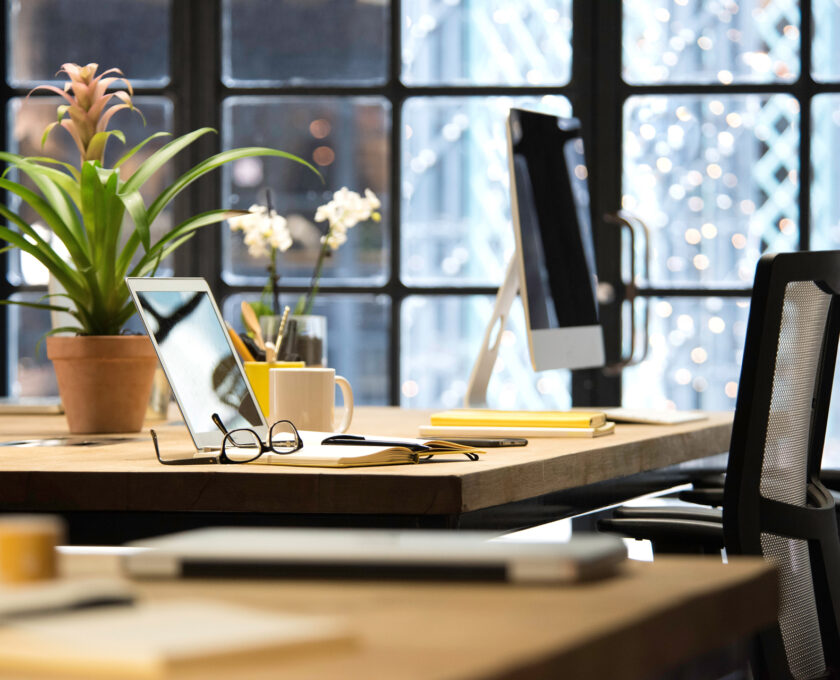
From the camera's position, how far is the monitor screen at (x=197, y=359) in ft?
4.93

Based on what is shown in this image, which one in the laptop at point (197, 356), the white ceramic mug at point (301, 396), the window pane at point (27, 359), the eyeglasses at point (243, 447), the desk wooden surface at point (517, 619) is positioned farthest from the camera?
the window pane at point (27, 359)

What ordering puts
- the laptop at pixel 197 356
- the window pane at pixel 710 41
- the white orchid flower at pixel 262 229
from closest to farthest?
the laptop at pixel 197 356 → the white orchid flower at pixel 262 229 → the window pane at pixel 710 41

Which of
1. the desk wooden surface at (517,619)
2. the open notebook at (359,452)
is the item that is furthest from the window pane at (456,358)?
the desk wooden surface at (517,619)

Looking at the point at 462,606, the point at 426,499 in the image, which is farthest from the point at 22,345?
the point at 462,606

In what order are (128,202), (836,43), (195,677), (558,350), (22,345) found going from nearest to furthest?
(195,677)
(128,202)
(558,350)
(836,43)
(22,345)

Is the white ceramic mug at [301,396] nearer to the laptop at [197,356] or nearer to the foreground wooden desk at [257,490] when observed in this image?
the laptop at [197,356]

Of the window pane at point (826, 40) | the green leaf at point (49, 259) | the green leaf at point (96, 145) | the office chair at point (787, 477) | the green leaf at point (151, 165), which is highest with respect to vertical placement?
the window pane at point (826, 40)

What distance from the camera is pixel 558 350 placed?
87.9 inches

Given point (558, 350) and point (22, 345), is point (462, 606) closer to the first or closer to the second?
point (558, 350)

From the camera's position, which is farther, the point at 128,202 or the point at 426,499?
the point at 128,202

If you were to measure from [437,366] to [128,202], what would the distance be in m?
2.38

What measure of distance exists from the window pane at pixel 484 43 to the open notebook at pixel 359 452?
270 cm

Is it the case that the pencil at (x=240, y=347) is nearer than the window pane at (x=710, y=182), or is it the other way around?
the pencil at (x=240, y=347)

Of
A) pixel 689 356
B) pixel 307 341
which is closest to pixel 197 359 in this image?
pixel 307 341
